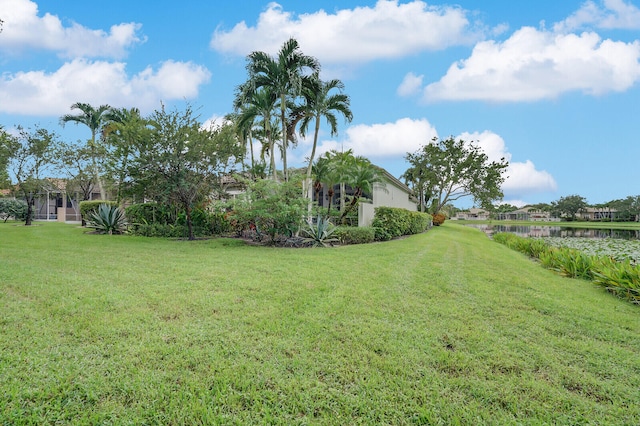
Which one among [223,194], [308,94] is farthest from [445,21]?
[223,194]

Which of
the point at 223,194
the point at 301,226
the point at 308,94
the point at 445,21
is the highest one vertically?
the point at 445,21

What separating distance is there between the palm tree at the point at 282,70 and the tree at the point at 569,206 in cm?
8454

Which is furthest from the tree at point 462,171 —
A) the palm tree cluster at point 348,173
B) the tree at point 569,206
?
the tree at point 569,206

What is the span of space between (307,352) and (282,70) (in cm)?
1267

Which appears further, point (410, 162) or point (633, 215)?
point (633, 215)

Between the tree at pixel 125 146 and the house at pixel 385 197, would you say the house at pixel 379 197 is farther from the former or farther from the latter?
the tree at pixel 125 146

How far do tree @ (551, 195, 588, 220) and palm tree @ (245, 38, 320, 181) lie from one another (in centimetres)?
8454

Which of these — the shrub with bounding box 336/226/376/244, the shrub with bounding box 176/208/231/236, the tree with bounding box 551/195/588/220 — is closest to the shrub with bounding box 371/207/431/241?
the shrub with bounding box 336/226/376/244

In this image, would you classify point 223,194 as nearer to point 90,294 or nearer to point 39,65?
point 39,65

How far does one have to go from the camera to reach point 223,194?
1448 cm

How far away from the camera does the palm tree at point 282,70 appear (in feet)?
44.6

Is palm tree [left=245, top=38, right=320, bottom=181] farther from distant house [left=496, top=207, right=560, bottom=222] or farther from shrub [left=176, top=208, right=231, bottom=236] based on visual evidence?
distant house [left=496, top=207, right=560, bottom=222]

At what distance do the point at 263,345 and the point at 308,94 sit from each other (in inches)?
509

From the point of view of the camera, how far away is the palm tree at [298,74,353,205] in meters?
14.5
